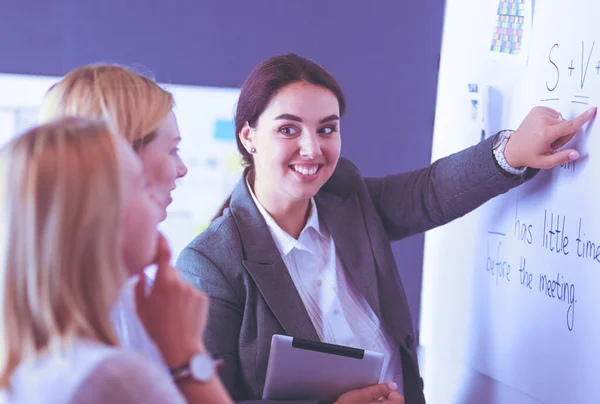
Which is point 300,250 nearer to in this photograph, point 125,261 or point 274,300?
point 274,300

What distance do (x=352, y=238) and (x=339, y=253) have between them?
2.2 inches

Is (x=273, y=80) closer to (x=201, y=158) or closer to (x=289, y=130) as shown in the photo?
(x=289, y=130)

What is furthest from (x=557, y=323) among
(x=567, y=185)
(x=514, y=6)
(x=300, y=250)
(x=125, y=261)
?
(x=125, y=261)

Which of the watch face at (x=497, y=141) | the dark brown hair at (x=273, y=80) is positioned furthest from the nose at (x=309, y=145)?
the watch face at (x=497, y=141)

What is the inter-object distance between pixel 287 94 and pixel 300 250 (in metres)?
0.38

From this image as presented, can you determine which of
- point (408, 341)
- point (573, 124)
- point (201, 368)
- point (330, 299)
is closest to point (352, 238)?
point (330, 299)

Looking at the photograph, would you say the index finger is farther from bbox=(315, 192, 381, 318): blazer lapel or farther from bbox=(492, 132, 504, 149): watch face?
bbox=(315, 192, 381, 318): blazer lapel

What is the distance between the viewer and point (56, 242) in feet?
2.47

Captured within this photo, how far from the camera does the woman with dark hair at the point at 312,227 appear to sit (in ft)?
5.37

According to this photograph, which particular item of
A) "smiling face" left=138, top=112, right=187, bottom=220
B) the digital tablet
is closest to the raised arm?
the digital tablet

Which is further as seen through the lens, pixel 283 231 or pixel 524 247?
pixel 283 231

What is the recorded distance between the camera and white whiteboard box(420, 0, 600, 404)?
57.4 inches

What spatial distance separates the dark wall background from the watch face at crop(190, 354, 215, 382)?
143cm

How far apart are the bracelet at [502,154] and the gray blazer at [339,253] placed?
0.01 metres
